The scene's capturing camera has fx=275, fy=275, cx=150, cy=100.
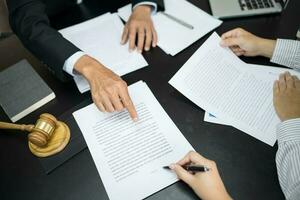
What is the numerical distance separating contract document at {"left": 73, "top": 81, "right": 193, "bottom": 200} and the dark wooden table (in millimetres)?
27

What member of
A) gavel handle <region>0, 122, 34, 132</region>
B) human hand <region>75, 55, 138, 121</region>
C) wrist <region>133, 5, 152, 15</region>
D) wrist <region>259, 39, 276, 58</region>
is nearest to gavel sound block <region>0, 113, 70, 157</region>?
gavel handle <region>0, 122, 34, 132</region>

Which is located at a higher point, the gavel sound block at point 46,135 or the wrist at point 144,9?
the wrist at point 144,9

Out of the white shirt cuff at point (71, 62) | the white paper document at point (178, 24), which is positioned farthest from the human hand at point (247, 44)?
the white shirt cuff at point (71, 62)

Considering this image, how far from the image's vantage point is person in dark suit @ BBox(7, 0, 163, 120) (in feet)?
2.68

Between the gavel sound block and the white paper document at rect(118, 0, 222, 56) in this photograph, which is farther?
the white paper document at rect(118, 0, 222, 56)

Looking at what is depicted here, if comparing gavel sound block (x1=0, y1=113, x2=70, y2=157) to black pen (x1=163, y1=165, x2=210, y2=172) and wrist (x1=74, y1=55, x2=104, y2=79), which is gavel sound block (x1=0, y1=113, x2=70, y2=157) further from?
black pen (x1=163, y1=165, x2=210, y2=172)

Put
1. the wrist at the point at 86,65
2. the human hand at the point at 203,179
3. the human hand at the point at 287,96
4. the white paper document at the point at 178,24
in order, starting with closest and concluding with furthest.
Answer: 1. the human hand at the point at 203,179
2. the human hand at the point at 287,96
3. the wrist at the point at 86,65
4. the white paper document at the point at 178,24

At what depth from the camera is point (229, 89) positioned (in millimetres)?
852

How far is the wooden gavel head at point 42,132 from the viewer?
2.41 feet

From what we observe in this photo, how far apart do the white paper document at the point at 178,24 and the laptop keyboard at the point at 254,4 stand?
126mm

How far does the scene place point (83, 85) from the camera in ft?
3.03

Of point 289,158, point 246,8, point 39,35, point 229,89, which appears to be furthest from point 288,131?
point 39,35

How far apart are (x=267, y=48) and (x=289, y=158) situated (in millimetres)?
403

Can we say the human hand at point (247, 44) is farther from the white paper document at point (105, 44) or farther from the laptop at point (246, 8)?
Result: the white paper document at point (105, 44)
